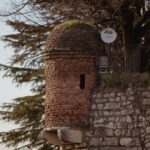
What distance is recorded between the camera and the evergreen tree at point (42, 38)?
19.8 metres

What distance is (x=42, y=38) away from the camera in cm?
2444

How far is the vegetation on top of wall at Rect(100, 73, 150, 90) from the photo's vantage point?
53.1ft

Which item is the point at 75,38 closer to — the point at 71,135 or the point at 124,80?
the point at 124,80

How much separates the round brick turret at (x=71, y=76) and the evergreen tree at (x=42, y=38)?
2349mm

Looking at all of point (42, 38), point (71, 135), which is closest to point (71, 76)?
point (71, 135)

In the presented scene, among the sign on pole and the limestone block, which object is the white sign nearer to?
the sign on pole

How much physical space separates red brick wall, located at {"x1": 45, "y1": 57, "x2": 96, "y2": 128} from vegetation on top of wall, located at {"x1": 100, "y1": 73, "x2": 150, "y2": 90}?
0.34 m

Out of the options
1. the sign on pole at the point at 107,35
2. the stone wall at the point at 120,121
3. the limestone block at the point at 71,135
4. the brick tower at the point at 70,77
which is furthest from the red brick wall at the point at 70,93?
the sign on pole at the point at 107,35

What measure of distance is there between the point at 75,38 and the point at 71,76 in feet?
3.41

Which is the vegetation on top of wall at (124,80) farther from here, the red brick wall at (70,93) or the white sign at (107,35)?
the white sign at (107,35)

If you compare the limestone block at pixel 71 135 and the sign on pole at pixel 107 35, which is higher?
the sign on pole at pixel 107 35

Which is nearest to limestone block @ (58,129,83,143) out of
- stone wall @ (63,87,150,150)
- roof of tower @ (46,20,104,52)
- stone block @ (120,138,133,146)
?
stone wall @ (63,87,150,150)

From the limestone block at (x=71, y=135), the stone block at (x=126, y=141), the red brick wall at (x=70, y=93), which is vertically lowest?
the stone block at (x=126, y=141)

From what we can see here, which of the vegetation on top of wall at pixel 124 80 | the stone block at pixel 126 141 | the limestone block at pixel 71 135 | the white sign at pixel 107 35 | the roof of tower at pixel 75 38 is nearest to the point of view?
the stone block at pixel 126 141
